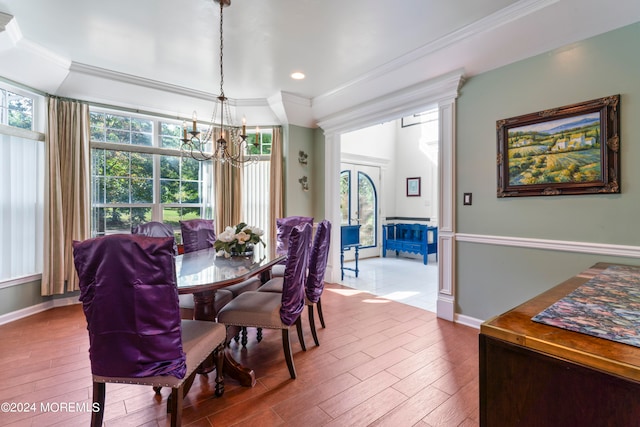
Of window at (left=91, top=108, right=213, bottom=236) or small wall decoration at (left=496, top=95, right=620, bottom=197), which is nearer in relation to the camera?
small wall decoration at (left=496, top=95, right=620, bottom=197)

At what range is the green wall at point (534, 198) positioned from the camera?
2.13 m

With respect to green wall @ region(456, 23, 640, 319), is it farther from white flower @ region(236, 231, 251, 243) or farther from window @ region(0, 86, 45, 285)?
window @ region(0, 86, 45, 285)

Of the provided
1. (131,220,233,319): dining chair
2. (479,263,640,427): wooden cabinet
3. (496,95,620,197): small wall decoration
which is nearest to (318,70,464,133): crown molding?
(496,95,620,197): small wall decoration

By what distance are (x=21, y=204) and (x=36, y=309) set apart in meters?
1.23

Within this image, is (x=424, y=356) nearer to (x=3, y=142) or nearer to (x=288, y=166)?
(x=288, y=166)

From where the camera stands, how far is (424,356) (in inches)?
94.1

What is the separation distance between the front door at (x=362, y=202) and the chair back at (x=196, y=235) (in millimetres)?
3369

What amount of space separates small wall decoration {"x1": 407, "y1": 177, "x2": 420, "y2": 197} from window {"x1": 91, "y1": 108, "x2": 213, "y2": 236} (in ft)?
14.5

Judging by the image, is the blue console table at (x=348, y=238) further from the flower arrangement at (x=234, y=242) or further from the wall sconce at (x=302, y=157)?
the flower arrangement at (x=234, y=242)

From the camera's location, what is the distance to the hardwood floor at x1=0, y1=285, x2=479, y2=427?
5.60ft

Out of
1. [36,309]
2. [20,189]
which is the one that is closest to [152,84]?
[20,189]

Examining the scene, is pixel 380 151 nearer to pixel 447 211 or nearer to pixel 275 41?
pixel 447 211

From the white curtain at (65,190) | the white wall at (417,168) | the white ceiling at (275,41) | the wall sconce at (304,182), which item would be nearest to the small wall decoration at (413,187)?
the white wall at (417,168)

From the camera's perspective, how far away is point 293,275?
210 centimetres
